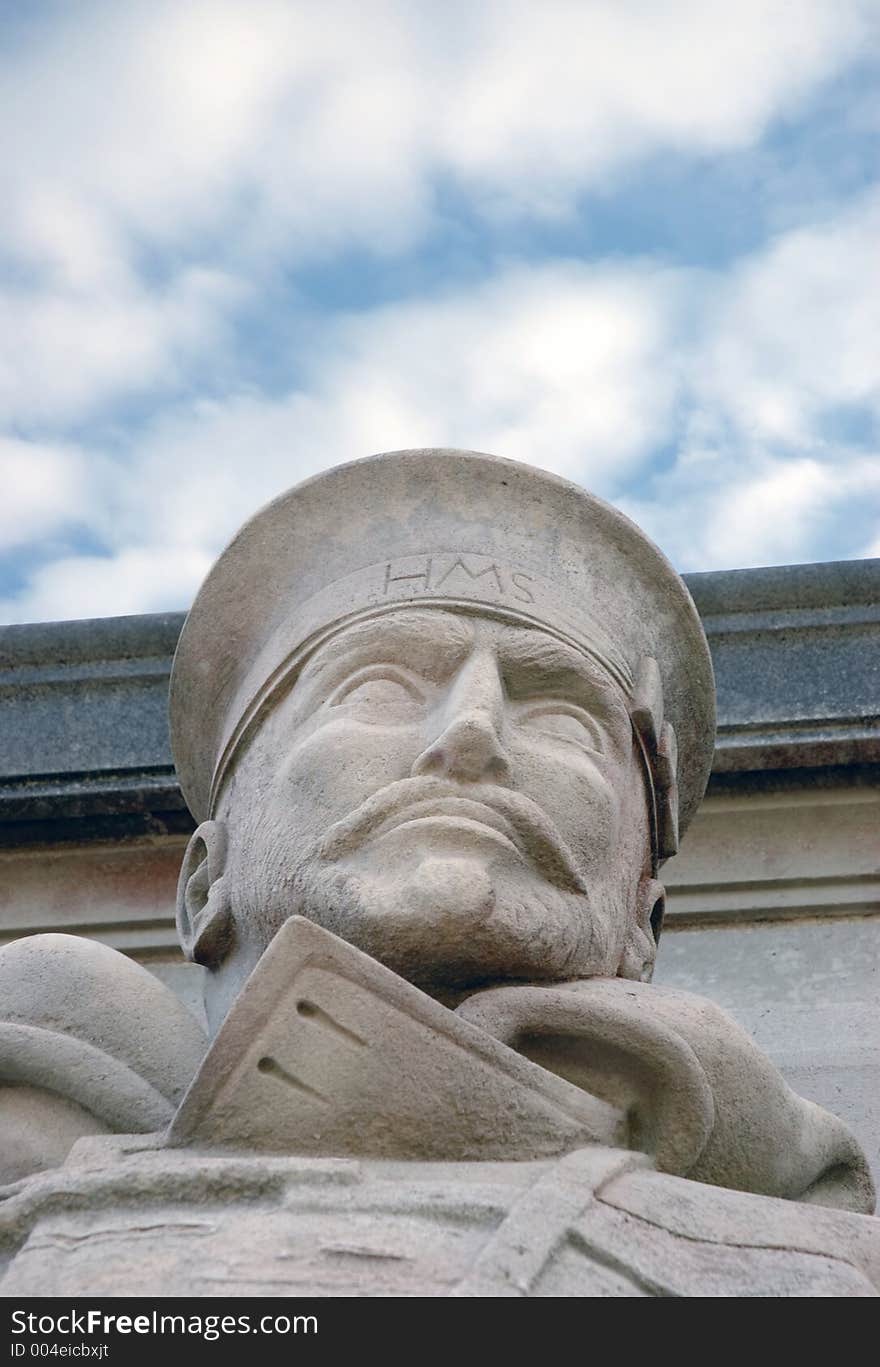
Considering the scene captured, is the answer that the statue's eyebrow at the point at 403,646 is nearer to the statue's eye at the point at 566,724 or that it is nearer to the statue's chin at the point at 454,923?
the statue's eye at the point at 566,724

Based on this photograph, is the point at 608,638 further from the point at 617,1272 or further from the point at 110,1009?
the point at 617,1272

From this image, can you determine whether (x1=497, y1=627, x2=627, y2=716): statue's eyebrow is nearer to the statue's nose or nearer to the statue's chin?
the statue's nose

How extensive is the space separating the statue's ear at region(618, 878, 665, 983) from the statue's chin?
346 millimetres

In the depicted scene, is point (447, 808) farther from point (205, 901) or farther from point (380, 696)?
point (205, 901)

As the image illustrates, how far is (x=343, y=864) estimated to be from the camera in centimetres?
336

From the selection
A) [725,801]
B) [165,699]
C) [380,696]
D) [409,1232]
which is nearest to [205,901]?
[380,696]

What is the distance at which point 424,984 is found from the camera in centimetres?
329

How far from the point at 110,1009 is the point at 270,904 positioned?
32 cm

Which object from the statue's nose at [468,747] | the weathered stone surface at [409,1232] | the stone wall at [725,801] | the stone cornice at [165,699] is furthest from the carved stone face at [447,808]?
the stone cornice at [165,699]

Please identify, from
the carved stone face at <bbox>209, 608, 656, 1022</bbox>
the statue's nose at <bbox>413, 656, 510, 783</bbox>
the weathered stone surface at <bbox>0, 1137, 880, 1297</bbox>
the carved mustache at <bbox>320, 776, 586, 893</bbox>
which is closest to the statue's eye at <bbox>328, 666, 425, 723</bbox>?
the carved stone face at <bbox>209, 608, 656, 1022</bbox>

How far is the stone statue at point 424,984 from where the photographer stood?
8.68 ft

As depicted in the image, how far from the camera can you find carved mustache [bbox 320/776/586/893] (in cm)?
336
